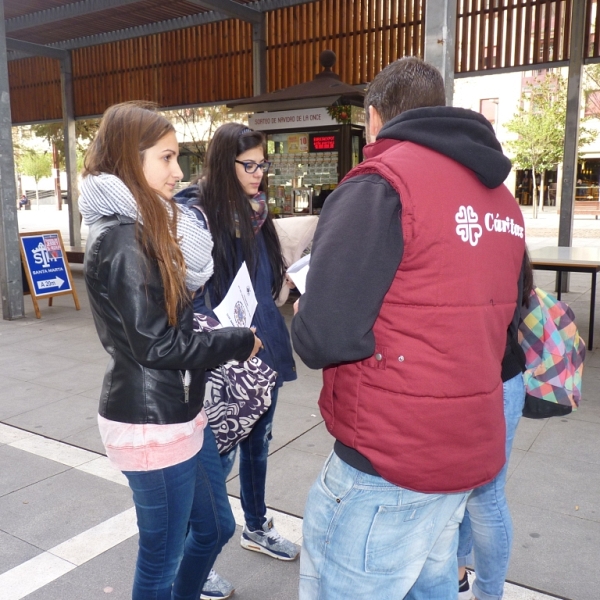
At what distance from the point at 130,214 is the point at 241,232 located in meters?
0.72

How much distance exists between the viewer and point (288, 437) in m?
4.43

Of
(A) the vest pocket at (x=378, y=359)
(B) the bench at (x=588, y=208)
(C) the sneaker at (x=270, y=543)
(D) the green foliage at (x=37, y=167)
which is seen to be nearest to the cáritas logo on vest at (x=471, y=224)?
(A) the vest pocket at (x=378, y=359)

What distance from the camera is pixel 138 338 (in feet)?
5.84

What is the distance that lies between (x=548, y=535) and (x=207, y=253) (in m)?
2.27

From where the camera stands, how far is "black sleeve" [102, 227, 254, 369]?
69.7 inches

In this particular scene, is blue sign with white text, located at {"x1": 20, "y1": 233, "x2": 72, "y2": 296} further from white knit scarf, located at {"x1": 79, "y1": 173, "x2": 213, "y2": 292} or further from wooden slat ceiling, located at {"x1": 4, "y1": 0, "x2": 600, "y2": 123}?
white knit scarf, located at {"x1": 79, "y1": 173, "x2": 213, "y2": 292}

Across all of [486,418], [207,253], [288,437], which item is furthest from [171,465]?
[288,437]

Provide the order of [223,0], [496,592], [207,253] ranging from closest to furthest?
[207,253] < [496,592] < [223,0]

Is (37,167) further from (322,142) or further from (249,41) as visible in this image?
(322,142)

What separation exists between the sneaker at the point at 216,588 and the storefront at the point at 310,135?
6.28 metres

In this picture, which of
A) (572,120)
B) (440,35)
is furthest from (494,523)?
(572,120)

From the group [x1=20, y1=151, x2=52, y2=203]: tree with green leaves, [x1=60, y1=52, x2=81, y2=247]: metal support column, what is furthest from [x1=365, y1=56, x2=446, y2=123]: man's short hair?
[x1=20, y1=151, x2=52, y2=203]: tree with green leaves

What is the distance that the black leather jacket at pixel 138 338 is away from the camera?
1.78m

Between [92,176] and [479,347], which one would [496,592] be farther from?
[92,176]
